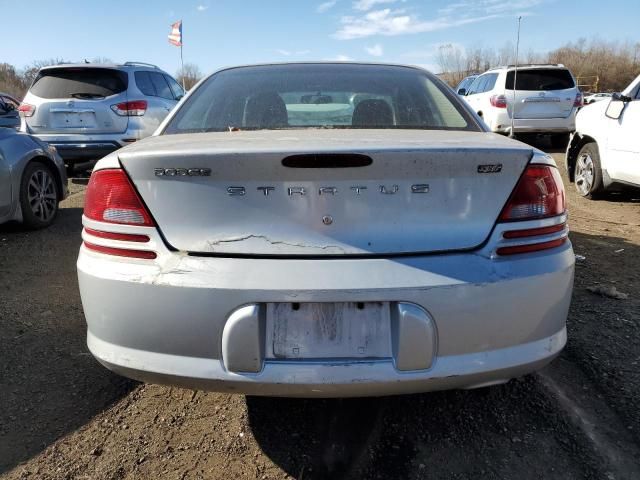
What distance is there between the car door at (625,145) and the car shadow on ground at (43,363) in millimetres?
5318

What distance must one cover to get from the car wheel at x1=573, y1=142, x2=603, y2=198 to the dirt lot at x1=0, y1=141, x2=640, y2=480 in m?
3.72

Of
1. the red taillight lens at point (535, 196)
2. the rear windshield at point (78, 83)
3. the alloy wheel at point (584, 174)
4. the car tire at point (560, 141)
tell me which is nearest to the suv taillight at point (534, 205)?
the red taillight lens at point (535, 196)

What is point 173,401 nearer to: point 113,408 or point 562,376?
point 113,408

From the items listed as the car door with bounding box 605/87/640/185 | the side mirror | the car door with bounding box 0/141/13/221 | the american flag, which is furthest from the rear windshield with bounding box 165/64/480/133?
the american flag

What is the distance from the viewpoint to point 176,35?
1881cm

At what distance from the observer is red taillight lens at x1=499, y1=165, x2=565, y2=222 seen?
5.74ft

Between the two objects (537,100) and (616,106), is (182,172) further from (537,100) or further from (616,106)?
(537,100)

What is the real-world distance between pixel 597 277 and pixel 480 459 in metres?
2.32

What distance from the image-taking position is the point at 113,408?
2.31 meters

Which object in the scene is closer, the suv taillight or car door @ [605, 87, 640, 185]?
the suv taillight

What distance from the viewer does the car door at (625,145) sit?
534cm

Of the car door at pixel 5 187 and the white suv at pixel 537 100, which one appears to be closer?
the car door at pixel 5 187

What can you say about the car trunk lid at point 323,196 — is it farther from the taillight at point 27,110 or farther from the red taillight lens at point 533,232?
the taillight at point 27,110

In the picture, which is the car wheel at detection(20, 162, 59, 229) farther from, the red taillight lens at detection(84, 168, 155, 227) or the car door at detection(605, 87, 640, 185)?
the car door at detection(605, 87, 640, 185)
